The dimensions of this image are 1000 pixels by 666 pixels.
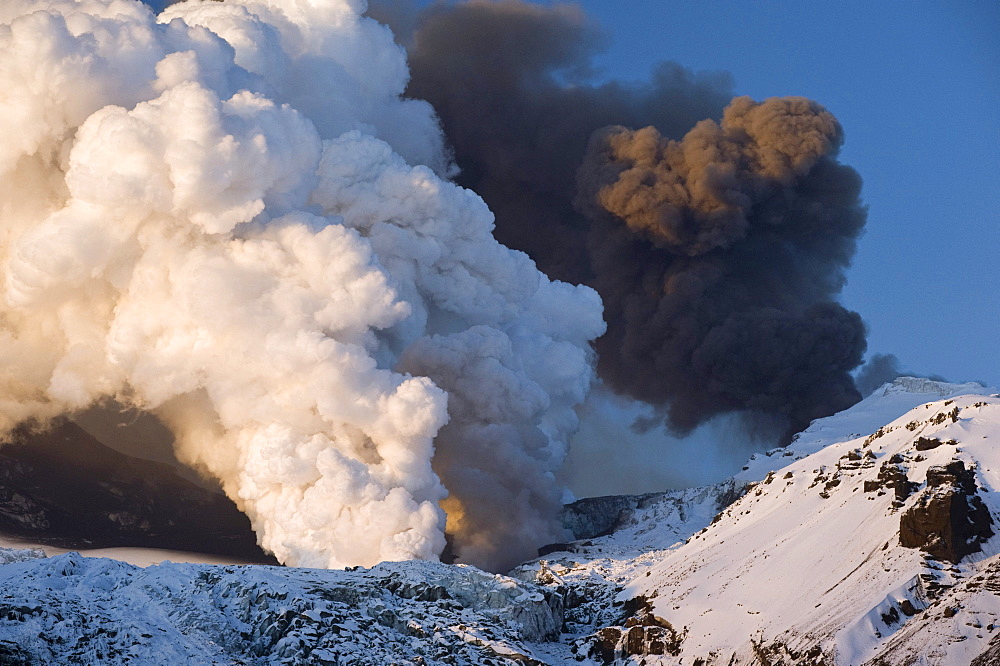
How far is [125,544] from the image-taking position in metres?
113

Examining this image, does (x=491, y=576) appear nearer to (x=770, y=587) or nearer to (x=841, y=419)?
(x=770, y=587)

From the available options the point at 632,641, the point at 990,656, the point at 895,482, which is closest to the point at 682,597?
the point at 632,641

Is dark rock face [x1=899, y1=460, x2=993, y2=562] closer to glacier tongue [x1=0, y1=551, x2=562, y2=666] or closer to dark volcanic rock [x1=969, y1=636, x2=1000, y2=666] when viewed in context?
dark volcanic rock [x1=969, y1=636, x2=1000, y2=666]

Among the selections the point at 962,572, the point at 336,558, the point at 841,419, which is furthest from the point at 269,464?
the point at 841,419

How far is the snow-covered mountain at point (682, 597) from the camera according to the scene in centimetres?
6738

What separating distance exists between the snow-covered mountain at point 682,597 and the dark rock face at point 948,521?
0.28ft

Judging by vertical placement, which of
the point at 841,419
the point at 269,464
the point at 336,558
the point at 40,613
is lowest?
the point at 40,613

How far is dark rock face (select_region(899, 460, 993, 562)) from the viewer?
7356 centimetres

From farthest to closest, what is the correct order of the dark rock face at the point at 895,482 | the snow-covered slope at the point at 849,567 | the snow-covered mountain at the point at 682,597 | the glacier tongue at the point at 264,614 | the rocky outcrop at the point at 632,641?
the dark rock face at the point at 895,482
the rocky outcrop at the point at 632,641
the snow-covered slope at the point at 849,567
the snow-covered mountain at the point at 682,597
the glacier tongue at the point at 264,614

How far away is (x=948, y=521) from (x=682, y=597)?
56.7 ft

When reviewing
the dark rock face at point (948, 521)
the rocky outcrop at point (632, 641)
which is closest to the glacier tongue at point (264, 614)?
the rocky outcrop at point (632, 641)

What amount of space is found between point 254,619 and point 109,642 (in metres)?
9.58

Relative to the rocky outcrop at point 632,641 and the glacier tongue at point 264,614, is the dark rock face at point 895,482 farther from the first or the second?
the glacier tongue at point 264,614

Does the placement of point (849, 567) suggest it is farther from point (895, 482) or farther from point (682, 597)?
point (682, 597)
